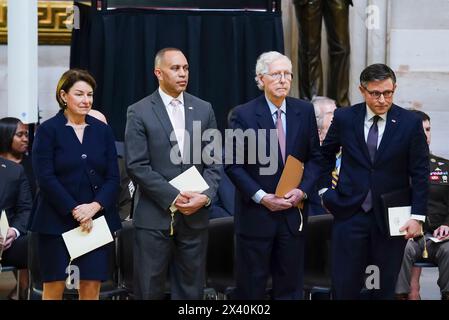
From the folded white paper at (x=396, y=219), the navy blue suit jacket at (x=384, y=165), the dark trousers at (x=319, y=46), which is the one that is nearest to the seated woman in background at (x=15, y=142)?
the dark trousers at (x=319, y=46)

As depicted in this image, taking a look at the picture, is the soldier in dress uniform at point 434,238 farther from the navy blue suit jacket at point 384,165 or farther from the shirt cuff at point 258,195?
the shirt cuff at point 258,195

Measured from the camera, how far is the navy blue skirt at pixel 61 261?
20.7ft

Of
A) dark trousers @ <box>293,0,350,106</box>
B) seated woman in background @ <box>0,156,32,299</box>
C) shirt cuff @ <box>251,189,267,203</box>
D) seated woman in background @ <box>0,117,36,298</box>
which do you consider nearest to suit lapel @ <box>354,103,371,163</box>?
shirt cuff @ <box>251,189,267,203</box>

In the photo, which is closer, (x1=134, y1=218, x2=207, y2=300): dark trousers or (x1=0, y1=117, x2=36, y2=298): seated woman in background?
(x1=134, y1=218, x2=207, y2=300): dark trousers

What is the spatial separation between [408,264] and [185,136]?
232 centimetres

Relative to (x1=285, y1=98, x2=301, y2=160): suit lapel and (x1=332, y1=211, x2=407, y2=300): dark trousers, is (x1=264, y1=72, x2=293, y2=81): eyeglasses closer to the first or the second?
(x1=285, y1=98, x2=301, y2=160): suit lapel

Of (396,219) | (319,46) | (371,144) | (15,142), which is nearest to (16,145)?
(15,142)

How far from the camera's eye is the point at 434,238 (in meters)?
7.70

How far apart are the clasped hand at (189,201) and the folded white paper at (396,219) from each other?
1.15 m

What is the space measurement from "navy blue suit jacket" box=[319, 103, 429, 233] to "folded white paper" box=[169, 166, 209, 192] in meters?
0.81

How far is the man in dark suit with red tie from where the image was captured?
642 centimetres

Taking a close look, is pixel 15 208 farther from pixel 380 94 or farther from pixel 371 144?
pixel 380 94

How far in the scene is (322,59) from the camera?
992cm

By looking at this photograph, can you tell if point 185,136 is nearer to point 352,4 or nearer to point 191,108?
point 191,108
